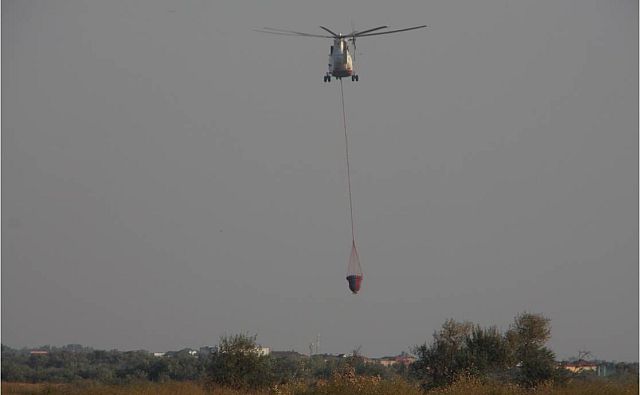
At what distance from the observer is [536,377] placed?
70.7 meters

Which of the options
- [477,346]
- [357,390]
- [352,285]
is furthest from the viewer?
[477,346]

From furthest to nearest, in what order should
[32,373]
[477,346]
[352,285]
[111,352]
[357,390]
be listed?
[111,352], [32,373], [477,346], [352,285], [357,390]

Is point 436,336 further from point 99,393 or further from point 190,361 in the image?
point 190,361

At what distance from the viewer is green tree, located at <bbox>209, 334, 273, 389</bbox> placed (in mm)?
67188

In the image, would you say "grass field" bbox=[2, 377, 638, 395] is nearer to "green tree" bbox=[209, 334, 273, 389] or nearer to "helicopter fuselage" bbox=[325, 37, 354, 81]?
"green tree" bbox=[209, 334, 273, 389]

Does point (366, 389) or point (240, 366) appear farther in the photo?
point (240, 366)

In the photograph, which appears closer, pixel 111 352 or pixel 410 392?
pixel 410 392

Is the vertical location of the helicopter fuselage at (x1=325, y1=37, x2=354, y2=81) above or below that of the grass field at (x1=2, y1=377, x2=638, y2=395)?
above

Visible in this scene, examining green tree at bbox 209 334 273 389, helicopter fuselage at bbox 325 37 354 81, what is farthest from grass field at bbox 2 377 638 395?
helicopter fuselage at bbox 325 37 354 81

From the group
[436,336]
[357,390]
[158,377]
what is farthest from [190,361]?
[357,390]

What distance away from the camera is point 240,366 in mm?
68000

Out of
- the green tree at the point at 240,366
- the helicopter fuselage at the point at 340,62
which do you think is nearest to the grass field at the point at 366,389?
the green tree at the point at 240,366

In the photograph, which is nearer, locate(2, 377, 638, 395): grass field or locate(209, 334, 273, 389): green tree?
locate(2, 377, 638, 395): grass field

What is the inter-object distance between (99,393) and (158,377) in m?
51.6
